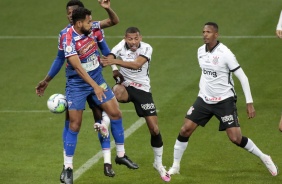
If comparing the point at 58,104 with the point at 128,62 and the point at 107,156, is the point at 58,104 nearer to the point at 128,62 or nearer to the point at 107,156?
the point at 107,156

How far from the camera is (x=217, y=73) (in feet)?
56.7

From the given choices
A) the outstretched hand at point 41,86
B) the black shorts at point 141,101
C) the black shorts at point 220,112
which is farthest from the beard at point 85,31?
the black shorts at point 220,112

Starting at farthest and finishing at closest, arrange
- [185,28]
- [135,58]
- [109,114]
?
[185,28] → [135,58] → [109,114]

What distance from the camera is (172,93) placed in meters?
24.2

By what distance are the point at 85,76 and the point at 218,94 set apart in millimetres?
2765

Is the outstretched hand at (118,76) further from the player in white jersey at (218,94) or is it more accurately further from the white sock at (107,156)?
the white sock at (107,156)

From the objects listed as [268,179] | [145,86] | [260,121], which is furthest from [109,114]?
[260,121]

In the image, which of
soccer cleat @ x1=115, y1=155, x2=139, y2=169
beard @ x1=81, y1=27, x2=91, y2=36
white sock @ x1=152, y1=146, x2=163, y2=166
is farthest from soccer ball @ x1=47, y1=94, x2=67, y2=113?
Result: white sock @ x1=152, y1=146, x2=163, y2=166

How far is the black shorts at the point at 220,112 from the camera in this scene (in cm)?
1727

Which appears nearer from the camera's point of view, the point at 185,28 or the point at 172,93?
the point at 172,93

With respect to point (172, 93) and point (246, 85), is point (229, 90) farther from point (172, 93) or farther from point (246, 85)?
point (172, 93)

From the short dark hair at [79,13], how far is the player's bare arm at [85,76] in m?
0.62

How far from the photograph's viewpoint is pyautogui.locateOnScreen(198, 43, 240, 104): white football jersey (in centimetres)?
1716

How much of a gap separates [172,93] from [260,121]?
132 inches
